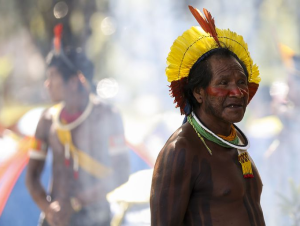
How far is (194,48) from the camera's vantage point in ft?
7.66

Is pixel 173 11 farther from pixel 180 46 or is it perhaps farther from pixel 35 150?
pixel 180 46

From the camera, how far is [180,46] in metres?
2.37

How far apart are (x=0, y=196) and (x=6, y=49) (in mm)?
1667

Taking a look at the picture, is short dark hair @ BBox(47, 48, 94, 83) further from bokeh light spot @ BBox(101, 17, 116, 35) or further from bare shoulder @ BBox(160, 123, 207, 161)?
bare shoulder @ BBox(160, 123, 207, 161)

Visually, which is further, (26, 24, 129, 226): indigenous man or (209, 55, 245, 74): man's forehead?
(26, 24, 129, 226): indigenous man

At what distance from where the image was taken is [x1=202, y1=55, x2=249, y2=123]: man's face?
222cm

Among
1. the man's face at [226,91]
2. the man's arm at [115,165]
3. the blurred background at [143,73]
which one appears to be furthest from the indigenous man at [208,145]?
the man's arm at [115,165]

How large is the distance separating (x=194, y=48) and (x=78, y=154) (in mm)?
3535

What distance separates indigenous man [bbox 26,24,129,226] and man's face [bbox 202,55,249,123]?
11.2ft

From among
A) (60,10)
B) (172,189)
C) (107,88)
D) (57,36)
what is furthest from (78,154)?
(172,189)

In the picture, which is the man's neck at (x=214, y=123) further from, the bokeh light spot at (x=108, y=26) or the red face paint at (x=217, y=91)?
the bokeh light spot at (x=108, y=26)

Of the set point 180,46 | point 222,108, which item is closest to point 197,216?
point 222,108

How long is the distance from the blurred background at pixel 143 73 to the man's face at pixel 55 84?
85 mm

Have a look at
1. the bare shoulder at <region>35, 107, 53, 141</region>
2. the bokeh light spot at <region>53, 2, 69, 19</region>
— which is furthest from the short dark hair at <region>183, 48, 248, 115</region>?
the bokeh light spot at <region>53, 2, 69, 19</region>
